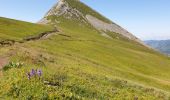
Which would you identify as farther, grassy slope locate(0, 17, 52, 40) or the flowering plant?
grassy slope locate(0, 17, 52, 40)

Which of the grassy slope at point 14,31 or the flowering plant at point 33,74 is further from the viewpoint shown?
the grassy slope at point 14,31

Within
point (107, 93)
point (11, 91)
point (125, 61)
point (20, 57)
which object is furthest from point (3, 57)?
point (125, 61)

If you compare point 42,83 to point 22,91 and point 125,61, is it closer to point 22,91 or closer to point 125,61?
point 22,91

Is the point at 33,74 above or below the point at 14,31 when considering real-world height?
above

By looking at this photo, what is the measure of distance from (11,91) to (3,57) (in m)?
16.8

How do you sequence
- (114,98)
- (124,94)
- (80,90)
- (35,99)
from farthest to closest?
(124,94)
(114,98)
(80,90)
(35,99)

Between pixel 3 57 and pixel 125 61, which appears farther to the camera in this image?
pixel 125 61

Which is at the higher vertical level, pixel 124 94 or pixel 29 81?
pixel 29 81

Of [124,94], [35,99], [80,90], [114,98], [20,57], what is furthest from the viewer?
[20,57]

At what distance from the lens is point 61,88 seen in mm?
20469

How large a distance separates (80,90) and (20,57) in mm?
13466

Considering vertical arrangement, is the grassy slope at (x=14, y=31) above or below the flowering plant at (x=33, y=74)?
below

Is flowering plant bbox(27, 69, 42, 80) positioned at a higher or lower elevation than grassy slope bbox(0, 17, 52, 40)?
higher

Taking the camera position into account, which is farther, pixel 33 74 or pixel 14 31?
pixel 14 31
